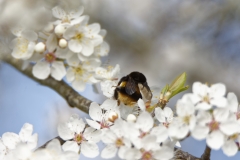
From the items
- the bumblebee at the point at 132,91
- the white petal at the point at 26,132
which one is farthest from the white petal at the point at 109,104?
the white petal at the point at 26,132

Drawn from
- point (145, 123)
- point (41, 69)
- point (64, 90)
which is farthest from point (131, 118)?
point (64, 90)

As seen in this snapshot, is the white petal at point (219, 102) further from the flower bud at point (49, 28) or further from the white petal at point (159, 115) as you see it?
the flower bud at point (49, 28)

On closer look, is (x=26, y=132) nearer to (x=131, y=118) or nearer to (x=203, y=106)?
(x=131, y=118)

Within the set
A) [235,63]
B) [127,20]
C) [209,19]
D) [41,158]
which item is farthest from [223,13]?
[41,158]

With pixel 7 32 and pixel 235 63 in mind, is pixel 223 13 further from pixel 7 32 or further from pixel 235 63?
pixel 7 32

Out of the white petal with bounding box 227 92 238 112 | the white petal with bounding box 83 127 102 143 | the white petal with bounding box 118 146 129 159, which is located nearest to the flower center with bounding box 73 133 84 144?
the white petal with bounding box 83 127 102 143
